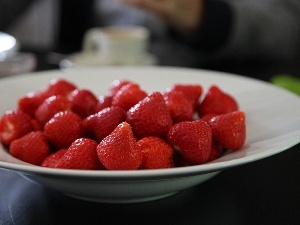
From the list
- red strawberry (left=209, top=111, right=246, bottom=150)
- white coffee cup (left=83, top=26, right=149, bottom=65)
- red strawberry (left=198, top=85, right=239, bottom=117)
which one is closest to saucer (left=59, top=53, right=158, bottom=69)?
white coffee cup (left=83, top=26, right=149, bottom=65)

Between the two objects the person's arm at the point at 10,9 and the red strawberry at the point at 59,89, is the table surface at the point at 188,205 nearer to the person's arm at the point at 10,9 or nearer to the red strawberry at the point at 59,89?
the red strawberry at the point at 59,89

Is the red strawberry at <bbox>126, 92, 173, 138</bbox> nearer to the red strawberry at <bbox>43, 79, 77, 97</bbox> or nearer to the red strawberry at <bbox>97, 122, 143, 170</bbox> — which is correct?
the red strawberry at <bbox>97, 122, 143, 170</bbox>

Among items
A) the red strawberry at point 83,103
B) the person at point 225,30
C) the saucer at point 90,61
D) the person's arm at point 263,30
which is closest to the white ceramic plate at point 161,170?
the red strawberry at point 83,103

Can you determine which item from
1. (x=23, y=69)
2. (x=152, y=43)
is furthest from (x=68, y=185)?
(x=152, y=43)

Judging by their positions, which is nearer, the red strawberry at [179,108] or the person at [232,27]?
the red strawberry at [179,108]

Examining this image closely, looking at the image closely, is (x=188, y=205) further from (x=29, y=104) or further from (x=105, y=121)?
(x=29, y=104)

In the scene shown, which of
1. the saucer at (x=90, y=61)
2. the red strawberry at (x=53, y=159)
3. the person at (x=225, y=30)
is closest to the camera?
the red strawberry at (x=53, y=159)
